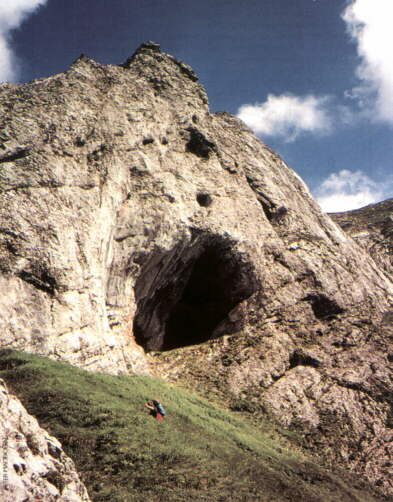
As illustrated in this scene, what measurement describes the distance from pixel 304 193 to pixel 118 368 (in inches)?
1233

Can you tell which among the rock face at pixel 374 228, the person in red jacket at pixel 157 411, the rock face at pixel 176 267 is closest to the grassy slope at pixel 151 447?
the person in red jacket at pixel 157 411

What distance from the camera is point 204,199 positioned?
31312 millimetres

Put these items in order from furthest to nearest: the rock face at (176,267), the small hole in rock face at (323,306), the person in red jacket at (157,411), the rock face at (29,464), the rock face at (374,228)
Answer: the rock face at (374,228), the small hole in rock face at (323,306), the rock face at (176,267), the person in red jacket at (157,411), the rock face at (29,464)

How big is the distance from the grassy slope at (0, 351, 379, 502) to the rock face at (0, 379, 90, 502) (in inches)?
90.9

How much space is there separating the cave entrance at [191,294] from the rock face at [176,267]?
11 cm

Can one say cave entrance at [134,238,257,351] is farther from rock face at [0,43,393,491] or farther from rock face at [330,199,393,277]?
rock face at [330,199,393,277]

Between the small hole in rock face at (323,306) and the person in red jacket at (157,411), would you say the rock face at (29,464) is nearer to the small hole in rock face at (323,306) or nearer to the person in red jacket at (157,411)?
the person in red jacket at (157,411)

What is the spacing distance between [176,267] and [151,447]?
16.2 meters

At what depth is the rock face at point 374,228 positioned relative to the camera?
45344 millimetres

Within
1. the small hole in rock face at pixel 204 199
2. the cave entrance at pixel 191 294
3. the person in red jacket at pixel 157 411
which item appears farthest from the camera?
the small hole in rock face at pixel 204 199

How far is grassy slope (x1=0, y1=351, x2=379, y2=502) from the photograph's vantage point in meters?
11.3

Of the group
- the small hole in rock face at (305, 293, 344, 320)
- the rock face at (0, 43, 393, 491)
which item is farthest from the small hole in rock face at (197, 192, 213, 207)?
the small hole in rock face at (305, 293, 344, 320)

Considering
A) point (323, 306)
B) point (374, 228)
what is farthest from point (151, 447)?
point (374, 228)

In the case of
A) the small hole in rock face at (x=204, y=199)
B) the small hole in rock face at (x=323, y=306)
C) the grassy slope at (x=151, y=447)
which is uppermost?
the small hole in rock face at (x=204, y=199)
